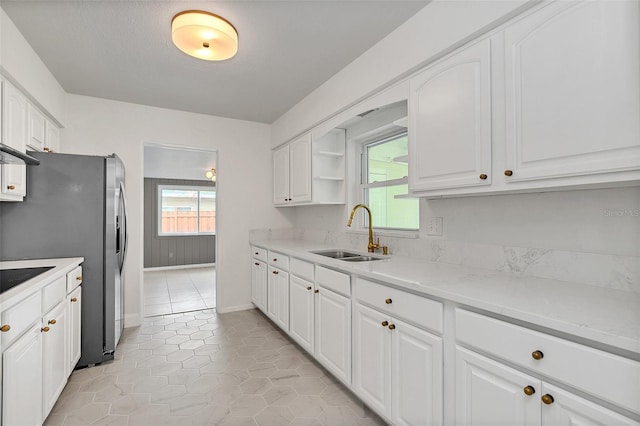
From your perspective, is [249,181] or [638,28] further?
[249,181]

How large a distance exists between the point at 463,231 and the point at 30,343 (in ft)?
8.13

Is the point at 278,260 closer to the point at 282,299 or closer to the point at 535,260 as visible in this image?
the point at 282,299

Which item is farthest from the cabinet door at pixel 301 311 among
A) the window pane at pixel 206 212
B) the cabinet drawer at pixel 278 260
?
the window pane at pixel 206 212

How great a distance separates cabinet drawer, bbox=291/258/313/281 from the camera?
2.52 meters

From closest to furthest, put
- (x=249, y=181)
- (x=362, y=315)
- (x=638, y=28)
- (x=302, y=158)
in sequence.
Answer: (x=638, y=28)
(x=362, y=315)
(x=302, y=158)
(x=249, y=181)

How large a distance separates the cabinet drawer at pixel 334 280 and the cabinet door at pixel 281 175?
1569 mm

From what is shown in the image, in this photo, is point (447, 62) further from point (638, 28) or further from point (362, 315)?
point (362, 315)

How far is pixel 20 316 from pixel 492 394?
2.12 m

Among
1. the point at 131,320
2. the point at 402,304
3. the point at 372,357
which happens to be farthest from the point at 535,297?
the point at 131,320

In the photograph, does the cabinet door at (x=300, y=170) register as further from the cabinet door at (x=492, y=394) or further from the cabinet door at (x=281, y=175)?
the cabinet door at (x=492, y=394)

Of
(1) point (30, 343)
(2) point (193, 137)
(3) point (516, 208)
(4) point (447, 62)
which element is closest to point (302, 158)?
(2) point (193, 137)

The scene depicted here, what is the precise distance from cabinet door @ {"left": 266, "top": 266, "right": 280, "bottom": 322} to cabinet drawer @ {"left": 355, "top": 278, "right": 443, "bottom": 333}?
1463 millimetres

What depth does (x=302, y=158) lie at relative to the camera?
3.38 metres

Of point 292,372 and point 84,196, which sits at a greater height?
point 84,196
